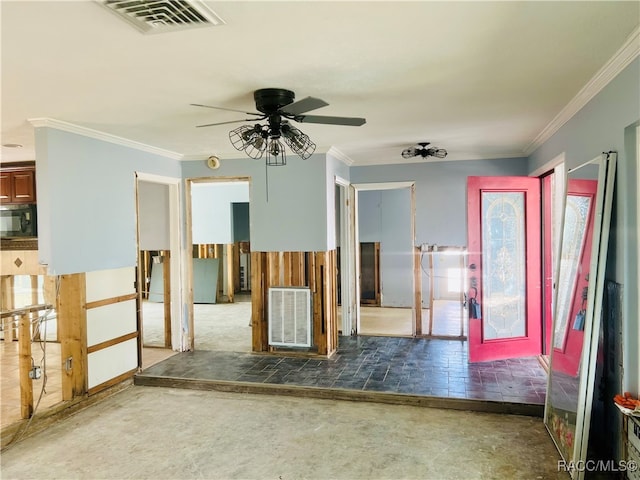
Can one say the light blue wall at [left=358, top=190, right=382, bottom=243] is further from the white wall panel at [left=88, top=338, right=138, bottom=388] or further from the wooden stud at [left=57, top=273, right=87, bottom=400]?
the wooden stud at [left=57, top=273, right=87, bottom=400]

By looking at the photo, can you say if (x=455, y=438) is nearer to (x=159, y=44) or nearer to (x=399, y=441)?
(x=399, y=441)

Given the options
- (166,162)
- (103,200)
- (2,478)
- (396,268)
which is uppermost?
(166,162)

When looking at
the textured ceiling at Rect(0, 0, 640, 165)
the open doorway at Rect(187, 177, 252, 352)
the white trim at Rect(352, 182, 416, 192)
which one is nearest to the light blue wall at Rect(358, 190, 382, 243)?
the white trim at Rect(352, 182, 416, 192)

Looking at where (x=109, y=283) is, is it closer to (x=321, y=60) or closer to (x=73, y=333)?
(x=73, y=333)

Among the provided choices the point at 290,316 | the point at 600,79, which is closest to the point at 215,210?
the point at 290,316

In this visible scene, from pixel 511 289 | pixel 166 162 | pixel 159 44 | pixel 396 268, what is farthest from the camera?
pixel 396 268

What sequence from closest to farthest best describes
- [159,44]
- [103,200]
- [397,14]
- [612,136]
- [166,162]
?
[397,14] < [159,44] < [612,136] < [103,200] < [166,162]

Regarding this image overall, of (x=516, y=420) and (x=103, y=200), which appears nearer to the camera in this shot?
(x=516, y=420)

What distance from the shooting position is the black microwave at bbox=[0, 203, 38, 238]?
15.5 ft

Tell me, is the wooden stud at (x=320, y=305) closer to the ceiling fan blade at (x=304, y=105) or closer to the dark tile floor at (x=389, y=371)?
the dark tile floor at (x=389, y=371)

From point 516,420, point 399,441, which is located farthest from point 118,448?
point 516,420

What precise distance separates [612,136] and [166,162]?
4328 millimetres

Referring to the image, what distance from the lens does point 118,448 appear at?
120 inches

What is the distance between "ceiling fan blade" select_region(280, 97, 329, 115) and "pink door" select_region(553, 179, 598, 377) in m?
1.82
